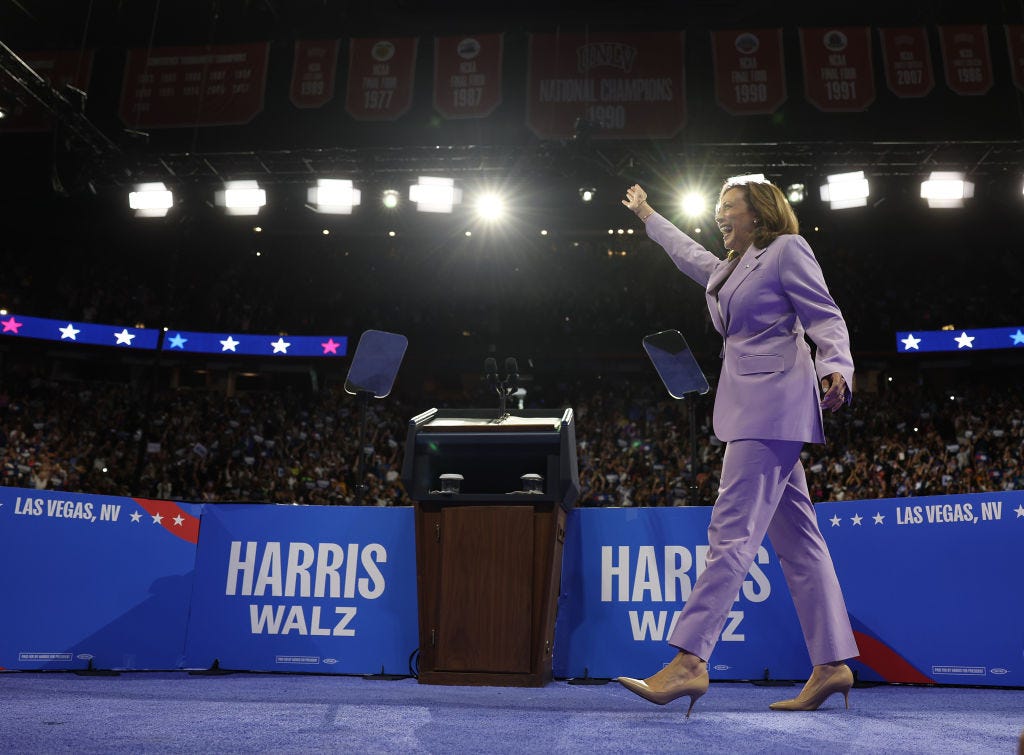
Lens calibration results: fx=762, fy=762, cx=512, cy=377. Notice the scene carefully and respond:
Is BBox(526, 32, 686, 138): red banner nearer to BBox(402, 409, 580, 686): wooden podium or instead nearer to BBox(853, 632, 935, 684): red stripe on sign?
BBox(402, 409, 580, 686): wooden podium

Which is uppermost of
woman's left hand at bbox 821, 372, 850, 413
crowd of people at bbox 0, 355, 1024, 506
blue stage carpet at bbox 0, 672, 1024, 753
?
crowd of people at bbox 0, 355, 1024, 506

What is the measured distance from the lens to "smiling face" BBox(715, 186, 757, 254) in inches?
95.3

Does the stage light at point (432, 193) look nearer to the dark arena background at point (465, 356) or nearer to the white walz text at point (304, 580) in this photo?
the dark arena background at point (465, 356)

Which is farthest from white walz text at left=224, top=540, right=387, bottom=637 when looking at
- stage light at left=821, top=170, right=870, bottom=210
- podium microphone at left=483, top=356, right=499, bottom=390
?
stage light at left=821, top=170, right=870, bottom=210

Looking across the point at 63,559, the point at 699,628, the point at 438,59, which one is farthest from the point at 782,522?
the point at 438,59

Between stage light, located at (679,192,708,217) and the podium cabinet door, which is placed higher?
stage light, located at (679,192,708,217)

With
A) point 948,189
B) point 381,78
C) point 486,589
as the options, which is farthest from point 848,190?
point 486,589

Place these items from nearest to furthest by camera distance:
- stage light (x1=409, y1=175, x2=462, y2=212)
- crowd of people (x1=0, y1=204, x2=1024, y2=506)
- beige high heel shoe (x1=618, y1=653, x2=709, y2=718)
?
beige high heel shoe (x1=618, y1=653, x2=709, y2=718) → stage light (x1=409, y1=175, x2=462, y2=212) → crowd of people (x1=0, y1=204, x2=1024, y2=506)

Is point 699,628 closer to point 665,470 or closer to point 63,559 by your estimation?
point 63,559

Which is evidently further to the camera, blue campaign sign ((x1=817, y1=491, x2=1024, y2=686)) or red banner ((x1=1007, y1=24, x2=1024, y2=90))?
red banner ((x1=1007, y1=24, x2=1024, y2=90))

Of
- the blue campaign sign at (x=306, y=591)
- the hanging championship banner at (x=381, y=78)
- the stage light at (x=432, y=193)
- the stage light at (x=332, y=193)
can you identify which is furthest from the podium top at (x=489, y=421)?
the stage light at (x=332, y=193)

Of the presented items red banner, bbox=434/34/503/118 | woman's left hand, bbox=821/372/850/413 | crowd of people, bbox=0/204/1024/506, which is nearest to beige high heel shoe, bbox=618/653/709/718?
woman's left hand, bbox=821/372/850/413

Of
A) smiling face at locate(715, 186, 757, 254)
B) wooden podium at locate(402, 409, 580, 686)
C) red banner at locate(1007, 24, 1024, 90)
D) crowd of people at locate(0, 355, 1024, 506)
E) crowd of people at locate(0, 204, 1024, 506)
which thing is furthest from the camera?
crowd of people at locate(0, 204, 1024, 506)

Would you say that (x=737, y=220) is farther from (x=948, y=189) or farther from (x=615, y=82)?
(x=948, y=189)
